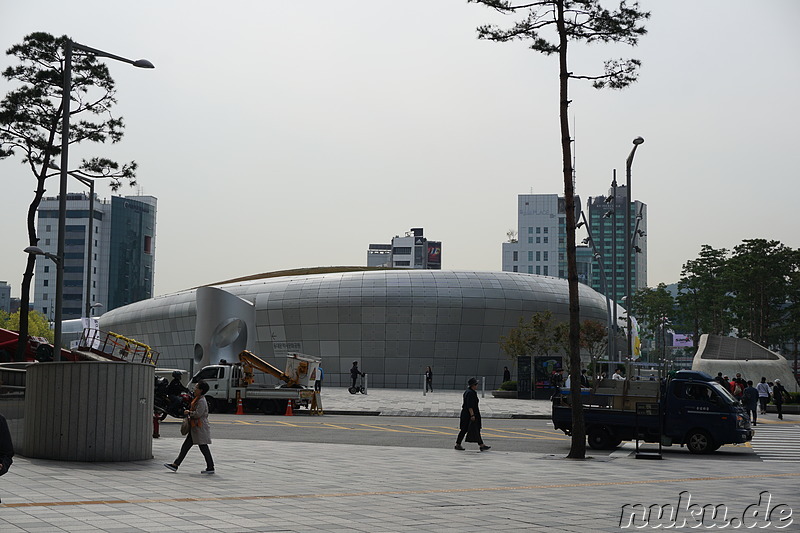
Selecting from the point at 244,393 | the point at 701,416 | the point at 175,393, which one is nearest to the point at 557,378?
the point at 244,393

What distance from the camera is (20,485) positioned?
Answer: 12.3 metres

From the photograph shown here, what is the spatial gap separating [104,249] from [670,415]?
158273 mm

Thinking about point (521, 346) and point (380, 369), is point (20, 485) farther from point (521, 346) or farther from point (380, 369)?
point (380, 369)

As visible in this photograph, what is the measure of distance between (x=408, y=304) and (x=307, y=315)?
7768mm

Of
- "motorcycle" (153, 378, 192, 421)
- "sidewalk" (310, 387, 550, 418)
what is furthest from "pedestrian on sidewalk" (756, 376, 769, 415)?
"motorcycle" (153, 378, 192, 421)

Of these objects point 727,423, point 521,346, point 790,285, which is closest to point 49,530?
point 727,423

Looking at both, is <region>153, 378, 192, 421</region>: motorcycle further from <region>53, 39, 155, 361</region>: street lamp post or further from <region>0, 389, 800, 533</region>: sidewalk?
<region>0, 389, 800, 533</region>: sidewalk

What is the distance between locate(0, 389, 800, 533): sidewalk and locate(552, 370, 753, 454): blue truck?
170 cm

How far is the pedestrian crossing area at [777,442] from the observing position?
21.0 metres

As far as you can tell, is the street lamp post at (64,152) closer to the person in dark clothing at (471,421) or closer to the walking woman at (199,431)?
the walking woman at (199,431)

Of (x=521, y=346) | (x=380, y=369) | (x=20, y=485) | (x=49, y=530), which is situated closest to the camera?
(x=49, y=530)

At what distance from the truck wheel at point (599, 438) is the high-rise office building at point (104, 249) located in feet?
497
